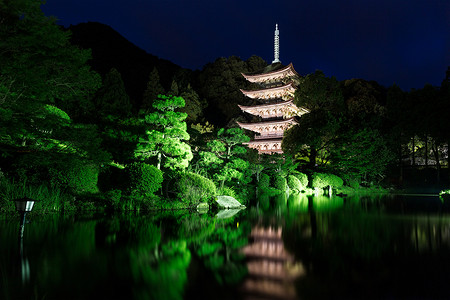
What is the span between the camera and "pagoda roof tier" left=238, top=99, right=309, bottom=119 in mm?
33000

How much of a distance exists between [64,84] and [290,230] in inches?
271

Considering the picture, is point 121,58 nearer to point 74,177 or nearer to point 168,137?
point 168,137

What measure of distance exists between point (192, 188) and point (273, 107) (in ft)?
79.3

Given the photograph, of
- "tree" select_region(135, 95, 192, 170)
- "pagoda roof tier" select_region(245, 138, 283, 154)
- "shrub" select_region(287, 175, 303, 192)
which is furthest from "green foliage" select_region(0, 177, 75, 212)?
"pagoda roof tier" select_region(245, 138, 283, 154)

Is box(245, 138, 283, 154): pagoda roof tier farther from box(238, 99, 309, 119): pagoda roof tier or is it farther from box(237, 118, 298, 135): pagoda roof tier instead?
box(238, 99, 309, 119): pagoda roof tier

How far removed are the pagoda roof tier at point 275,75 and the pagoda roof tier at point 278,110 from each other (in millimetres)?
3575

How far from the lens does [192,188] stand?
11.3 m

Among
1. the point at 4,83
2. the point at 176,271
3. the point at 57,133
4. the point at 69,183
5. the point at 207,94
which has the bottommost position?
the point at 176,271

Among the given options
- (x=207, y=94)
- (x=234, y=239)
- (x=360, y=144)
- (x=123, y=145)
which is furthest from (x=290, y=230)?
(x=207, y=94)

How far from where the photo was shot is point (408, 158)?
3722cm

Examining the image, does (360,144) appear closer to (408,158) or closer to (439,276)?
(408,158)

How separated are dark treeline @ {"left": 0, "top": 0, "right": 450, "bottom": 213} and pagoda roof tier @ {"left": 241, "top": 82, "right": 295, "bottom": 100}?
7.28ft

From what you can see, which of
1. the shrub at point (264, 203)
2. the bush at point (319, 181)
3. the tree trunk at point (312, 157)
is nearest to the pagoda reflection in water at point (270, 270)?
the shrub at point (264, 203)

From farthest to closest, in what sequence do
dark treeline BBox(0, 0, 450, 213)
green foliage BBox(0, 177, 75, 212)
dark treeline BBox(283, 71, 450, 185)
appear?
1. dark treeline BBox(283, 71, 450, 185)
2. green foliage BBox(0, 177, 75, 212)
3. dark treeline BBox(0, 0, 450, 213)
